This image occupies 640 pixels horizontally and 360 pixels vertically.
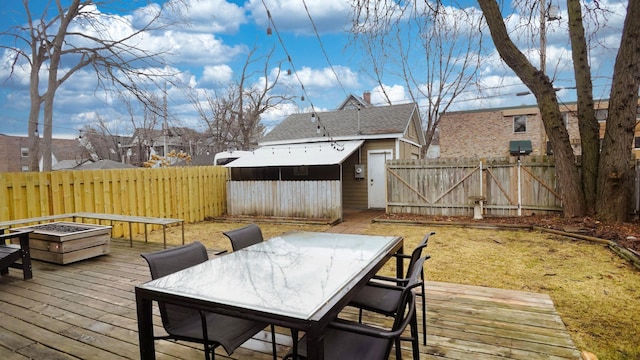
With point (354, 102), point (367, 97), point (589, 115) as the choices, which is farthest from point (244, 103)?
point (589, 115)

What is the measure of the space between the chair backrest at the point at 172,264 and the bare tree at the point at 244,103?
22.3 m

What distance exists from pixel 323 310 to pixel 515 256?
585cm

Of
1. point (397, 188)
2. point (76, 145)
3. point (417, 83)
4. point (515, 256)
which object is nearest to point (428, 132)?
point (417, 83)

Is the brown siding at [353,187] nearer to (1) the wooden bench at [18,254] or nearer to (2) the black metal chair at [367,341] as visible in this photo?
(1) the wooden bench at [18,254]

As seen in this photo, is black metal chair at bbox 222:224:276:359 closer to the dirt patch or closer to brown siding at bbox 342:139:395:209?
the dirt patch

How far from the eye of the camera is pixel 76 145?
131 ft

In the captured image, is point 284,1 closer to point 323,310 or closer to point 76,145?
point 323,310

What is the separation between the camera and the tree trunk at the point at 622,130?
7516 mm

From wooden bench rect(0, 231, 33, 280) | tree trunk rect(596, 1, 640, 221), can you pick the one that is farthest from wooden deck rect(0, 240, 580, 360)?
tree trunk rect(596, 1, 640, 221)

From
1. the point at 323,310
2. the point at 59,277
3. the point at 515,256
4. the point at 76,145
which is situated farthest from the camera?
the point at 76,145

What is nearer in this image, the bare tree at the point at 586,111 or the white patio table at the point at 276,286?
the white patio table at the point at 276,286

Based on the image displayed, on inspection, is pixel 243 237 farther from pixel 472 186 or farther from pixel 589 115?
pixel 589 115

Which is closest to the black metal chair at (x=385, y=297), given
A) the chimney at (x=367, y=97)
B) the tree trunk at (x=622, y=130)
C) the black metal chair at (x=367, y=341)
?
the black metal chair at (x=367, y=341)

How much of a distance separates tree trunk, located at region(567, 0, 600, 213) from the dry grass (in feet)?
6.54
